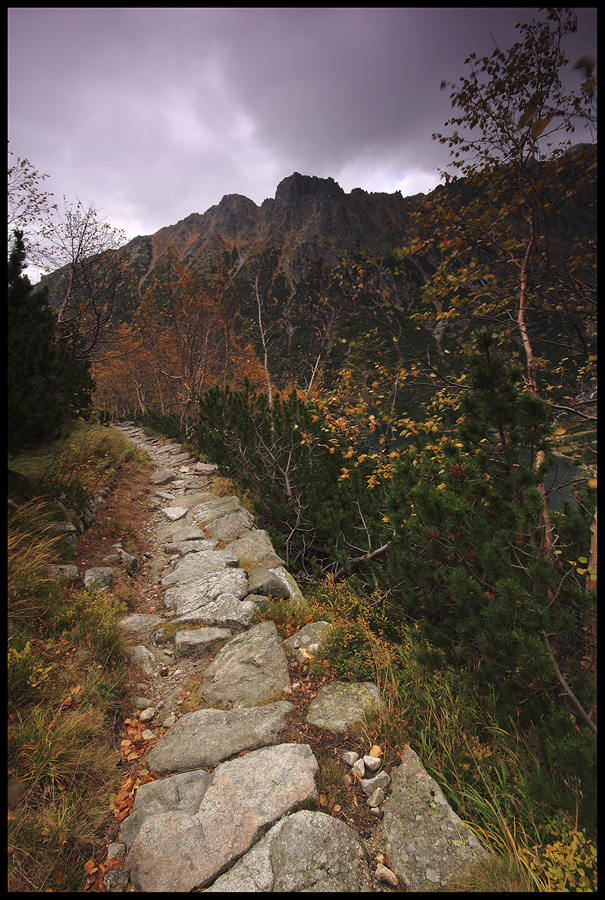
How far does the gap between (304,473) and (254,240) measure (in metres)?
193

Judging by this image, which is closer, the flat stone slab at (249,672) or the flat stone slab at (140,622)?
the flat stone slab at (249,672)

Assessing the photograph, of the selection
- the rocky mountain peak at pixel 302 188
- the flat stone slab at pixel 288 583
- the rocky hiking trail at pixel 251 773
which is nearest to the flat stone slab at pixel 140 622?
the rocky hiking trail at pixel 251 773

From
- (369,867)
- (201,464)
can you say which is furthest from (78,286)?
(369,867)

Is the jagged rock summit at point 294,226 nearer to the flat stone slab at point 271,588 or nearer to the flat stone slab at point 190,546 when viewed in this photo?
the flat stone slab at point 190,546

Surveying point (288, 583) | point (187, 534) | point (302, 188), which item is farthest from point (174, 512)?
point (302, 188)

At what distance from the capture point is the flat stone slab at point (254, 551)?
5672mm

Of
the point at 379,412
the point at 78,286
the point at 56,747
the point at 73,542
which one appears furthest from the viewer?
the point at 78,286

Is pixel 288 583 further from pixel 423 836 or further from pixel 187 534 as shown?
pixel 423 836

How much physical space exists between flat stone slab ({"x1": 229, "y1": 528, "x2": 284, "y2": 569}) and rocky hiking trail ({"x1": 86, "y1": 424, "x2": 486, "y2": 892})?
1.92ft

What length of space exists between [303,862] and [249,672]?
173 centimetres

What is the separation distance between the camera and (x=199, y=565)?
566cm

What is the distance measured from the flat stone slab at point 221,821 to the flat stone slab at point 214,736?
0.18 meters

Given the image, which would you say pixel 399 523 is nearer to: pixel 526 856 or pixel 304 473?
pixel 526 856
